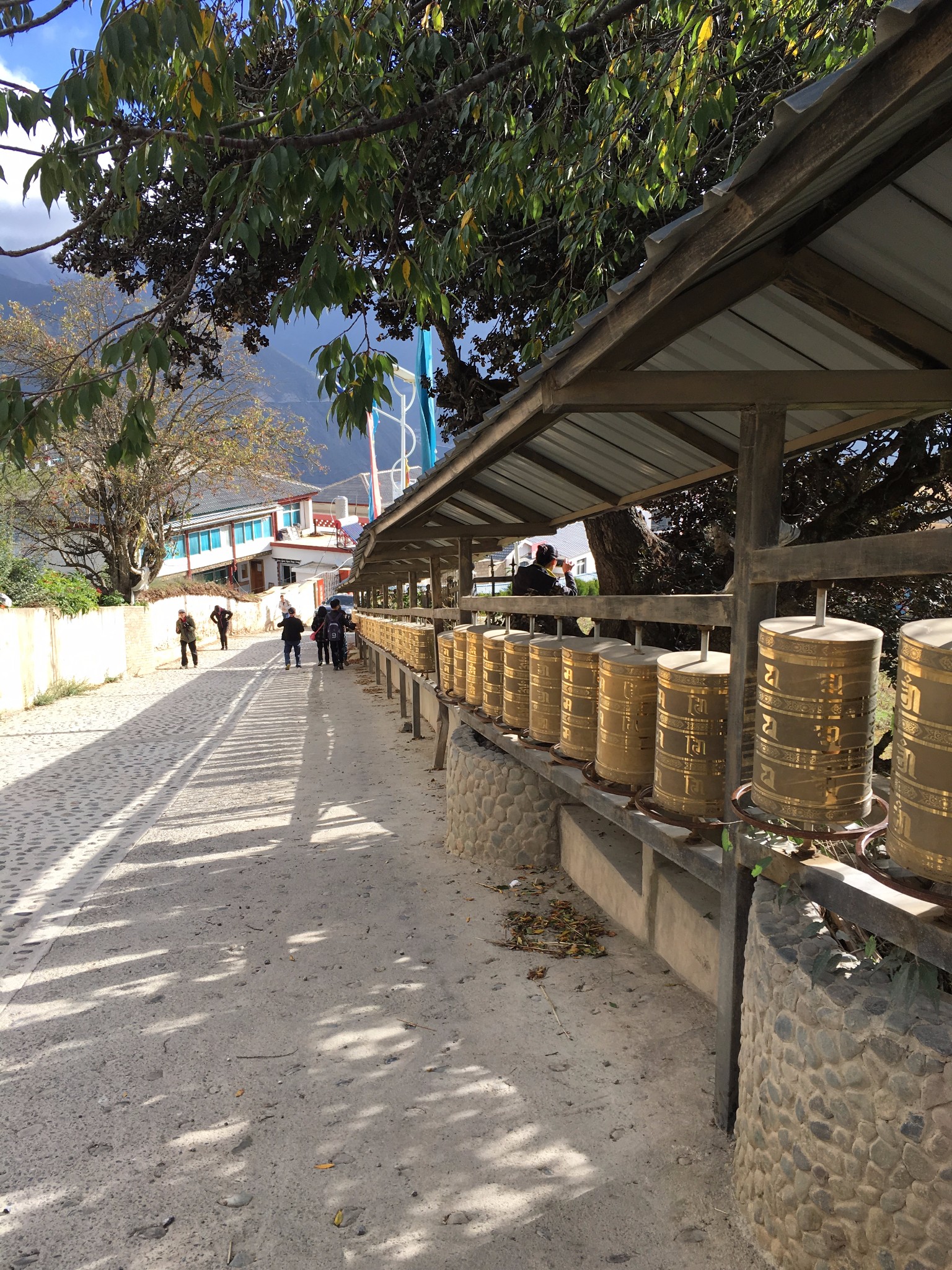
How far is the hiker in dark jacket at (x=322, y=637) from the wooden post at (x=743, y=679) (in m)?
19.5

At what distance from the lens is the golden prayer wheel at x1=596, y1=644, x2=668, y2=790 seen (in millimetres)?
3266

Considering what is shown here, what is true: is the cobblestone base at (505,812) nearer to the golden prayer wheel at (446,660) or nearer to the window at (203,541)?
the golden prayer wheel at (446,660)

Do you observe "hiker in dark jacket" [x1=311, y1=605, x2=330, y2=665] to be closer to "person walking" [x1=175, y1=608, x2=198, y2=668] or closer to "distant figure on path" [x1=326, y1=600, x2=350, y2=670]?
"distant figure on path" [x1=326, y1=600, x2=350, y2=670]

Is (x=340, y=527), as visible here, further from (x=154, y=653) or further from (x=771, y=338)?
(x=771, y=338)

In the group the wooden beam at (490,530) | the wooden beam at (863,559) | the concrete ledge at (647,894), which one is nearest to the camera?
the wooden beam at (863,559)

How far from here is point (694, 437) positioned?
413cm

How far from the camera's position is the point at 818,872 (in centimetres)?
221

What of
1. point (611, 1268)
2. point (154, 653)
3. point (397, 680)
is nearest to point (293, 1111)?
point (611, 1268)

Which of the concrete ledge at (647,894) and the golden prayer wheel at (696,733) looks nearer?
the golden prayer wheel at (696,733)

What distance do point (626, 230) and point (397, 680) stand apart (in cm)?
902

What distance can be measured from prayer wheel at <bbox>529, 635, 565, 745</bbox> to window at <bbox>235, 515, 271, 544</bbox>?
169 feet

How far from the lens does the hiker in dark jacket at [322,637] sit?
71.9 ft

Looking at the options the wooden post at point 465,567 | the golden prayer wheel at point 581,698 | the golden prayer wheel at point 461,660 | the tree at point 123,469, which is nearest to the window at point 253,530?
the tree at point 123,469

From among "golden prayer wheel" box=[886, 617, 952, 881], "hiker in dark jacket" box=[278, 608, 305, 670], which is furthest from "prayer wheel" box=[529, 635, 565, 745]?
"hiker in dark jacket" box=[278, 608, 305, 670]
